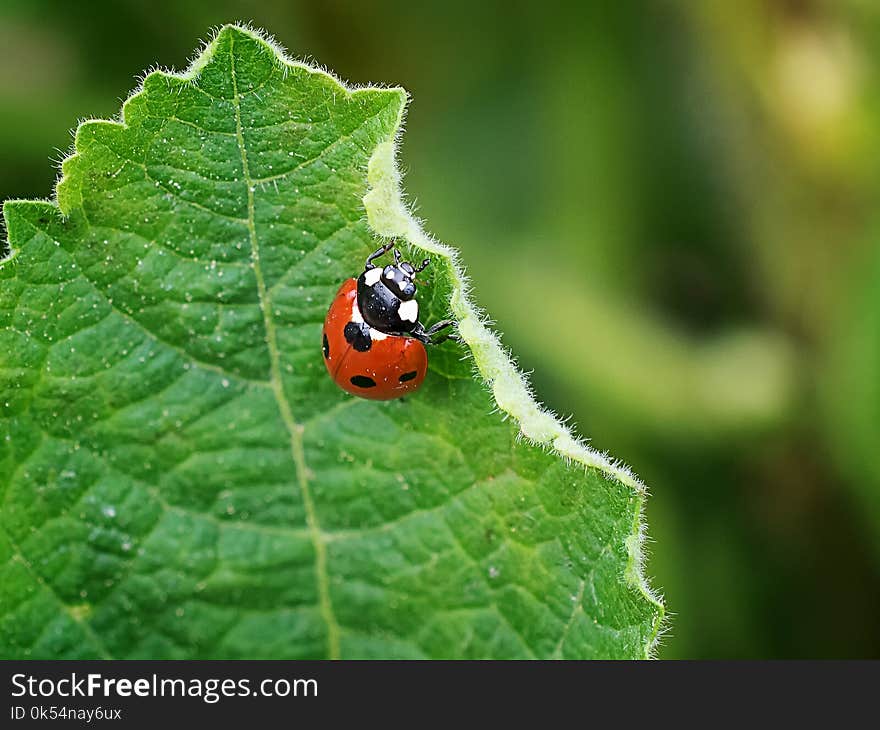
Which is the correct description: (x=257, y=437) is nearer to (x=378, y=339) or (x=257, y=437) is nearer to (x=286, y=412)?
(x=286, y=412)

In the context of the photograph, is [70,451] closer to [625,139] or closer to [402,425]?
[402,425]

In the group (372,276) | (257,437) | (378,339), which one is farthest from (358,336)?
(257,437)

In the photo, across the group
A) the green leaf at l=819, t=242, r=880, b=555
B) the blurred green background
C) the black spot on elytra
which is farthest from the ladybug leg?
the green leaf at l=819, t=242, r=880, b=555

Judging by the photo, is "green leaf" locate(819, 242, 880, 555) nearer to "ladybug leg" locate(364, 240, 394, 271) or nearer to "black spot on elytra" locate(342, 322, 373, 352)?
"black spot on elytra" locate(342, 322, 373, 352)

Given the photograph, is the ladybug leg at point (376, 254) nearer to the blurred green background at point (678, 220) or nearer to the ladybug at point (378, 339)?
the ladybug at point (378, 339)

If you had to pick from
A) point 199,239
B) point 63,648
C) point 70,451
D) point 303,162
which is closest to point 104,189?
point 199,239
